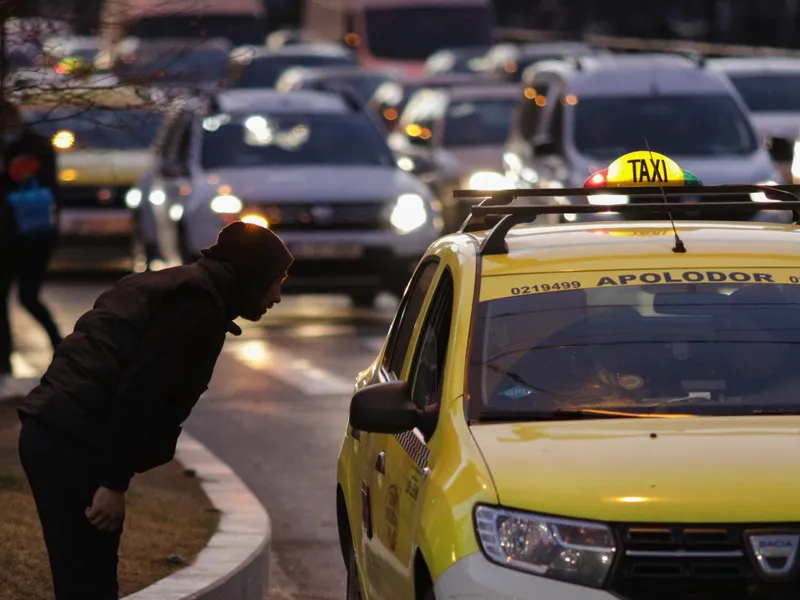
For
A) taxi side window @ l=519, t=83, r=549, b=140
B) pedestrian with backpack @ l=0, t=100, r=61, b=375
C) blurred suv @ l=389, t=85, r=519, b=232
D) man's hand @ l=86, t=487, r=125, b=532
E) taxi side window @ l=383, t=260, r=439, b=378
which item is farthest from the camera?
blurred suv @ l=389, t=85, r=519, b=232

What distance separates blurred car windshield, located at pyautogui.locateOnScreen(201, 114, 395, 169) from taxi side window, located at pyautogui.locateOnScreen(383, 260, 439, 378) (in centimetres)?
1229

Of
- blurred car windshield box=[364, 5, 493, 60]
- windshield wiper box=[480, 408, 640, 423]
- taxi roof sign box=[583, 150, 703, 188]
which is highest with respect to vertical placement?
windshield wiper box=[480, 408, 640, 423]

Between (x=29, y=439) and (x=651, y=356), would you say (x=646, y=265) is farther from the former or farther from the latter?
(x=29, y=439)

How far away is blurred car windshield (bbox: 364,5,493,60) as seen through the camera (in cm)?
4600

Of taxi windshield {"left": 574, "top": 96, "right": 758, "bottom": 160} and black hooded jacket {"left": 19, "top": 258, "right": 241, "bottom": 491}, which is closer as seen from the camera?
black hooded jacket {"left": 19, "top": 258, "right": 241, "bottom": 491}

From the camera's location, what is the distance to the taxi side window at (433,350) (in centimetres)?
629

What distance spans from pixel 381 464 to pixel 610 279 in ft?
2.71

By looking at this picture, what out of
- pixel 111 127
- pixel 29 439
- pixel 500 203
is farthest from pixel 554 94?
pixel 29 439

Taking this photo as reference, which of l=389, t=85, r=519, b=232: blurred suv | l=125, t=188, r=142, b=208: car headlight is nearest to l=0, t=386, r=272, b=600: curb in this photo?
l=125, t=188, r=142, b=208: car headlight

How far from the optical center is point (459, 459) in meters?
5.57

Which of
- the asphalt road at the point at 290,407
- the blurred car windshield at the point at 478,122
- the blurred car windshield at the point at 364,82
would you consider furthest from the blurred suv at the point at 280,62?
the asphalt road at the point at 290,407

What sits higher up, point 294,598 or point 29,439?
point 29,439

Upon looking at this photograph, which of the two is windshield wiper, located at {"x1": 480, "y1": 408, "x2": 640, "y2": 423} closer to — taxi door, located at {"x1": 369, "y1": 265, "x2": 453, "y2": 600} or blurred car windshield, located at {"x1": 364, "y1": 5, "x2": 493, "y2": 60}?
taxi door, located at {"x1": 369, "y1": 265, "x2": 453, "y2": 600}

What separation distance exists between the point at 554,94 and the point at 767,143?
6.43 feet
